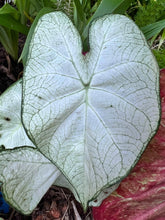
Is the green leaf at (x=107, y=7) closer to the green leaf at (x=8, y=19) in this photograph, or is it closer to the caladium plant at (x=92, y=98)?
the caladium plant at (x=92, y=98)

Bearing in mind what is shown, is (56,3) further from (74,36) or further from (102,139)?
(102,139)

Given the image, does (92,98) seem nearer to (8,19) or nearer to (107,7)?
(107,7)

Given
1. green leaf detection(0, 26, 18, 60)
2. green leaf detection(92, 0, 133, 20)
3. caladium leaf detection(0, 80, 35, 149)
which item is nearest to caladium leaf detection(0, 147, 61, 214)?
caladium leaf detection(0, 80, 35, 149)

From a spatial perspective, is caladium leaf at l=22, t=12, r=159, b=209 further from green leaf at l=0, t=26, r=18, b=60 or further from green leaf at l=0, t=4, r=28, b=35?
green leaf at l=0, t=26, r=18, b=60

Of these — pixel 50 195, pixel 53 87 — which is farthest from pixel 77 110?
pixel 50 195

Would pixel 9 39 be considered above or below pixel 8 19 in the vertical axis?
below

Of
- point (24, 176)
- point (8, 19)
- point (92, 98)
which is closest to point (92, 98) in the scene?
point (92, 98)

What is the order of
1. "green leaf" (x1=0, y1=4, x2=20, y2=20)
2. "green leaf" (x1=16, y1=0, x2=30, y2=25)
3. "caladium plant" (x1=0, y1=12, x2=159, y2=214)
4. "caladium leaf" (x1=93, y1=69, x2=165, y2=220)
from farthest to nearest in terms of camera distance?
Answer: "green leaf" (x1=16, y1=0, x2=30, y2=25), "green leaf" (x1=0, y1=4, x2=20, y2=20), "caladium leaf" (x1=93, y1=69, x2=165, y2=220), "caladium plant" (x1=0, y1=12, x2=159, y2=214)
